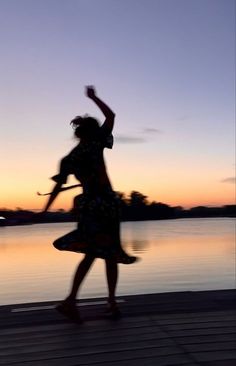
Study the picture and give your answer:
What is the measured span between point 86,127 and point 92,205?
60 centimetres

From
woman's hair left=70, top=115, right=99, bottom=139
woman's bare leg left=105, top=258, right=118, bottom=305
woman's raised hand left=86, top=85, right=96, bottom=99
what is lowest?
woman's bare leg left=105, top=258, right=118, bottom=305

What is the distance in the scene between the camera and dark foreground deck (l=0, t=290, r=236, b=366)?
118 inches

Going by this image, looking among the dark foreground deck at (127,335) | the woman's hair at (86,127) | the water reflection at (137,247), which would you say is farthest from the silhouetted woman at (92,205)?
the water reflection at (137,247)

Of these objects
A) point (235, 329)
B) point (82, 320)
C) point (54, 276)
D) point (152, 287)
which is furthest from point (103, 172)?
point (54, 276)

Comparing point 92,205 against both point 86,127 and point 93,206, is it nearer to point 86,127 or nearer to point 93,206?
point 93,206

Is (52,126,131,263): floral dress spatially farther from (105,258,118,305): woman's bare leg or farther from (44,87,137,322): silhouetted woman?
(105,258,118,305): woman's bare leg

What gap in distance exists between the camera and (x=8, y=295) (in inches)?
540

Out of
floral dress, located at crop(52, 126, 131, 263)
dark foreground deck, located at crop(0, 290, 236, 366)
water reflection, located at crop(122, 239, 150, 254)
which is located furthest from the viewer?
water reflection, located at crop(122, 239, 150, 254)

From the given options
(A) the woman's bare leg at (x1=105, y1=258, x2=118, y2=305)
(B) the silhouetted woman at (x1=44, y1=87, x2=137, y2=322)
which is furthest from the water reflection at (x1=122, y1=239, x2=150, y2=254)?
(B) the silhouetted woman at (x1=44, y1=87, x2=137, y2=322)

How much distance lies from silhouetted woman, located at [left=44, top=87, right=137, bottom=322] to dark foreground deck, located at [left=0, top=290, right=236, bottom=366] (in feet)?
0.88

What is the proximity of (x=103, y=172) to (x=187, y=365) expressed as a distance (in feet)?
5.59

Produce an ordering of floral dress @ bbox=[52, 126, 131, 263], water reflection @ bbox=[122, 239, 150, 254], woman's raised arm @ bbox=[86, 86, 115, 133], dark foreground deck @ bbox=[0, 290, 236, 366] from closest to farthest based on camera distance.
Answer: dark foreground deck @ bbox=[0, 290, 236, 366]
floral dress @ bbox=[52, 126, 131, 263]
woman's raised arm @ bbox=[86, 86, 115, 133]
water reflection @ bbox=[122, 239, 150, 254]

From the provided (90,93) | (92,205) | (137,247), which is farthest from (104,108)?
(137,247)

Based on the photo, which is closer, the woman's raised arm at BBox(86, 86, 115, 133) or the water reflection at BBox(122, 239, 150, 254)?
the woman's raised arm at BBox(86, 86, 115, 133)
